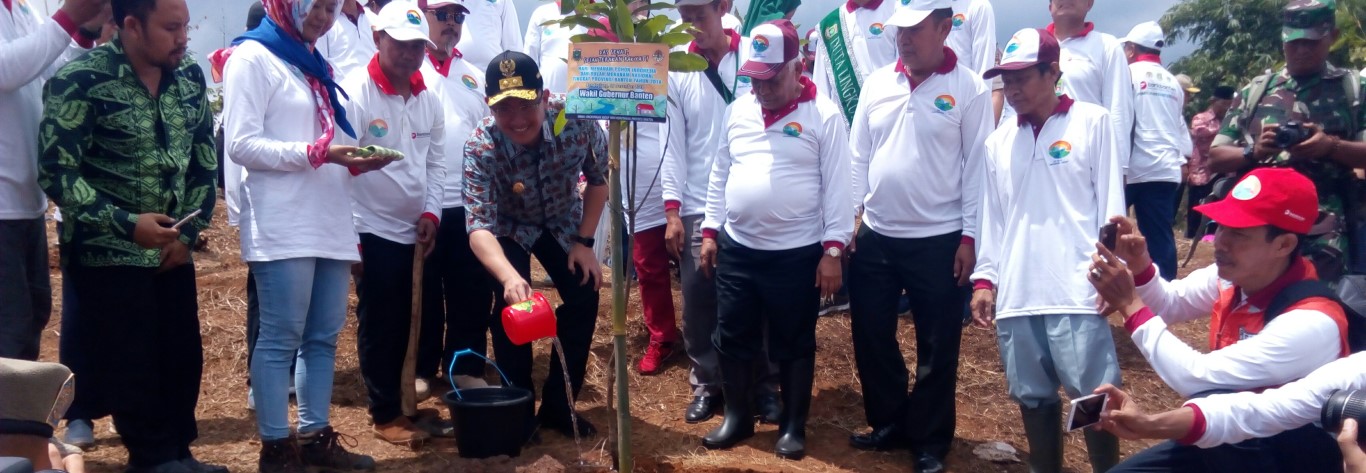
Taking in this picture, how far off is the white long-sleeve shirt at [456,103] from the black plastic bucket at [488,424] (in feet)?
4.13

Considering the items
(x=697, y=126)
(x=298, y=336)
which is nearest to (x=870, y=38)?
(x=697, y=126)

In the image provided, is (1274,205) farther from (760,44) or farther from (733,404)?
(733,404)

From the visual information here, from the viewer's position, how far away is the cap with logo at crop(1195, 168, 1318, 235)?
3.07m

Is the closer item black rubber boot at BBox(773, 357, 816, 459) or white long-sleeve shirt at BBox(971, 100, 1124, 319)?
white long-sleeve shirt at BBox(971, 100, 1124, 319)

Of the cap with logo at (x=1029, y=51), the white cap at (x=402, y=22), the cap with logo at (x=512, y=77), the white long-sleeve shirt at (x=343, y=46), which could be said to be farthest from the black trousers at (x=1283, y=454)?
the white long-sleeve shirt at (x=343, y=46)

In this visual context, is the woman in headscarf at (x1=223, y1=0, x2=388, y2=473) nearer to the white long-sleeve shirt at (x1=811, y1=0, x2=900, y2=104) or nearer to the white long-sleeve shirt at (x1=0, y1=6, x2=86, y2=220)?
the white long-sleeve shirt at (x1=0, y1=6, x2=86, y2=220)

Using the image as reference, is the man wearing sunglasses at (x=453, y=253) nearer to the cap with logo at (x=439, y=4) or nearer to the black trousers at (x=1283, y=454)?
the cap with logo at (x=439, y=4)

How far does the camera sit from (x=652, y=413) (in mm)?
5520

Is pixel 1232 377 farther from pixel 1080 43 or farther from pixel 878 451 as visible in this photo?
pixel 1080 43

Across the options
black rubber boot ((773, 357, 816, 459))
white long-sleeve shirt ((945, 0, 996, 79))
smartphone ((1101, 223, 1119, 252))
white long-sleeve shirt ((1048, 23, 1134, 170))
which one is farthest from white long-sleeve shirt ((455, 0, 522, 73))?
smartphone ((1101, 223, 1119, 252))

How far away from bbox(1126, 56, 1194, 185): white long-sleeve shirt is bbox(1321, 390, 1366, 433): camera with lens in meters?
3.83

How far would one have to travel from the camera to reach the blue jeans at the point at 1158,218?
6285 millimetres

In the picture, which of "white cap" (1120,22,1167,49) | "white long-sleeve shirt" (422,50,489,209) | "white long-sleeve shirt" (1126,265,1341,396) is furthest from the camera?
"white cap" (1120,22,1167,49)

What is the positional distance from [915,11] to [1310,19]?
176cm
